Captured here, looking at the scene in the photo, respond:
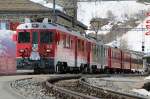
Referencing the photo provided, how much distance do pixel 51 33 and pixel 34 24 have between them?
149cm

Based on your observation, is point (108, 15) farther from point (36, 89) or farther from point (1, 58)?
point (36, 89)

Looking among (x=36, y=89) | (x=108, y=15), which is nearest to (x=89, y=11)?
(x=108, y=15)

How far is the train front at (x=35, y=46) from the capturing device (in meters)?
35.1

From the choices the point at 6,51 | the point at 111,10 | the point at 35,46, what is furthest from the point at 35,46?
the point at 111,10

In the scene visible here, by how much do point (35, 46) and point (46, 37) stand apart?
35.8 inches

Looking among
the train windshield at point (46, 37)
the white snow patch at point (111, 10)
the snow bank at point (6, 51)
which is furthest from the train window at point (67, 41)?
the white snow patch at point (111, 10)

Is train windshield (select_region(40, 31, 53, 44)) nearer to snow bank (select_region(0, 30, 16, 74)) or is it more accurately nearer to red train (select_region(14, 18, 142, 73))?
red train (select_region(14, 18, 142, 73))

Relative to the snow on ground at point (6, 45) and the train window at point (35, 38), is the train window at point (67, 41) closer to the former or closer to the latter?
the train window at point (35, 38)

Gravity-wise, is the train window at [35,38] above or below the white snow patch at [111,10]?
below

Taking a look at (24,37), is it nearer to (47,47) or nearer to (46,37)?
(46,37)

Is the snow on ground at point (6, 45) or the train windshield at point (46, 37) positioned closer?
the train windshield at point (46, 37)

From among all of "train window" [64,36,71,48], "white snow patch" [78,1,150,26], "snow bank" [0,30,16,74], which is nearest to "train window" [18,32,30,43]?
"train window" [64,36,71,48]

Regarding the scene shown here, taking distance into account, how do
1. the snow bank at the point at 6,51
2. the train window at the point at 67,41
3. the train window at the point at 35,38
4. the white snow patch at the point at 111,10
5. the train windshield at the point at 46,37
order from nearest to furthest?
the train windshield at the point at 46,37
the train window at the point at 35,38
the train window at the point at 67,41
the snow bank at the point at 6,51
the white snow patch at the point at 111,10

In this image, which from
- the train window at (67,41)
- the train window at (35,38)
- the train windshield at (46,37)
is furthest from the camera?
the train window at (67,41)
